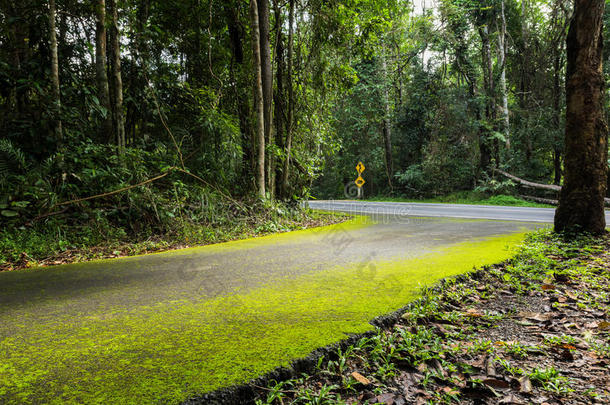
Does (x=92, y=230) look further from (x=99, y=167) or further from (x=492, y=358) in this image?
(x=492, y=358)

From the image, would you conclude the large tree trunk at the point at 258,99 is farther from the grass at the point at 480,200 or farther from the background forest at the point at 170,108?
the grass at the point at 480,200

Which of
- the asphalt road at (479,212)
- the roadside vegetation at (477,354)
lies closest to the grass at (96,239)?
the roadside vegetation at (477,354)

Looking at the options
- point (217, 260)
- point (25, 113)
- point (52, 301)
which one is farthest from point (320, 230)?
point (25, 113)

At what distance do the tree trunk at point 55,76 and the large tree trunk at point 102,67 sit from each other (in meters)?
0.66

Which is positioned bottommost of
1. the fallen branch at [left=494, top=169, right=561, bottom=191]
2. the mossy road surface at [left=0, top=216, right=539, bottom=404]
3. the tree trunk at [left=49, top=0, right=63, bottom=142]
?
the mossy road surface at [left=0, top=216, right=539, bottom=404]

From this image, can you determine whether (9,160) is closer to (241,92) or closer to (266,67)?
(241,92)

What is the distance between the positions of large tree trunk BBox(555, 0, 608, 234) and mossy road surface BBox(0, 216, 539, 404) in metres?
1.37

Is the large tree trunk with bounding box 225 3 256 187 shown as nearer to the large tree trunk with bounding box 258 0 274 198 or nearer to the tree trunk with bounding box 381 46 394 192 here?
the large tree trunk with bounding box 258 0 274 198

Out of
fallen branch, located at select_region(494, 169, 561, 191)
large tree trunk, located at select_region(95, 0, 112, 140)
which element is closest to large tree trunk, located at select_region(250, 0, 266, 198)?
large tree trunk, located at select_region(95, 0, 112, 140)

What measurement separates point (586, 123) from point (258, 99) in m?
5.28

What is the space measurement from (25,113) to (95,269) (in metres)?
3.31

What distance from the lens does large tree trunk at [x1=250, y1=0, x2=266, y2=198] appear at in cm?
621

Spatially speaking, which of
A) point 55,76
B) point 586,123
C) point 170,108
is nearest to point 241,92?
point 170,108

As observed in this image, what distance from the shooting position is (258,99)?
6379mm
